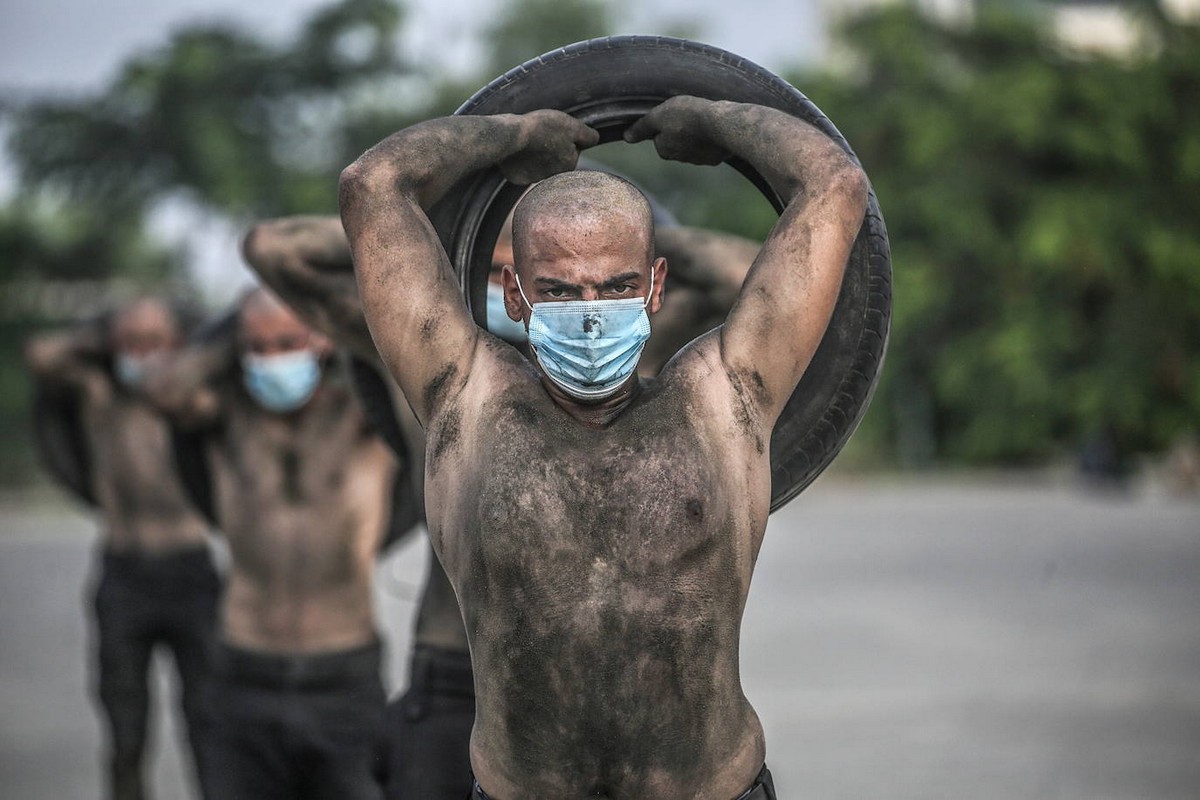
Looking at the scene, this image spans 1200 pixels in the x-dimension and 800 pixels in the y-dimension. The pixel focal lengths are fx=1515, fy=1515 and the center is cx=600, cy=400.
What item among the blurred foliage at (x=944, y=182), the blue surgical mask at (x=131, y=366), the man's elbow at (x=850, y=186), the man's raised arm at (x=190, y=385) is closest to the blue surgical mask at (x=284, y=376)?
the man's raised arm at (x=190, y=385)

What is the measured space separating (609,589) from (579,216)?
62cm

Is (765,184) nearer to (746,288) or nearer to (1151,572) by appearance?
(746,288)

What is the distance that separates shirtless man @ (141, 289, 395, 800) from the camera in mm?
4828

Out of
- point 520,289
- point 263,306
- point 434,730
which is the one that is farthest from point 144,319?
point 520,289

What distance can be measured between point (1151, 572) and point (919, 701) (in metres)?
5.50

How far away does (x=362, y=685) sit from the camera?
4.89 metres

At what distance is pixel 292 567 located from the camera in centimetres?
499

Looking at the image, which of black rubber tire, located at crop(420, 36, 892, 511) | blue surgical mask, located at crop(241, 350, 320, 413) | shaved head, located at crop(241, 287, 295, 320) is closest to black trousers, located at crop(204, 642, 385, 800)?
blue surgical mask, located at crop(241, 350, 320, 413)

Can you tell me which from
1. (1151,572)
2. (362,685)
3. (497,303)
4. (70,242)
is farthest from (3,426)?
(497,303)

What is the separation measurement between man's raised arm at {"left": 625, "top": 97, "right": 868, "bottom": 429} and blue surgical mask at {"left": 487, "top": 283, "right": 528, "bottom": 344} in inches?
40.5

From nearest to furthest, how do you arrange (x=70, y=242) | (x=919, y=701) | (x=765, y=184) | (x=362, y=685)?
(x=765, y=184) < (x=362, y=685) < (x=919, y=701) < (x=70, y=242)

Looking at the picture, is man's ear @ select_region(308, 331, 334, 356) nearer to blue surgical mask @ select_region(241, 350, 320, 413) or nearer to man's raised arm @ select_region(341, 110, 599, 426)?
blue surgical mask @ select_region(241, 350, 320, 413)

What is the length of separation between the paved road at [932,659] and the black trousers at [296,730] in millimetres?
2394

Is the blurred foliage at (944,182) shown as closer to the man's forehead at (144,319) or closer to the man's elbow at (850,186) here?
the man's forehead at (144,319)
